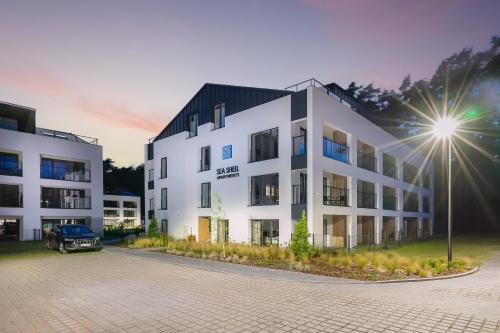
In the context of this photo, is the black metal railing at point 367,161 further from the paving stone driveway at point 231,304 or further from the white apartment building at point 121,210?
the white apartment building at point 121,210

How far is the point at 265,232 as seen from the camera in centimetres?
2225

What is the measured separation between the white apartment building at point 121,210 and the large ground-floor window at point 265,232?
50.2 metres

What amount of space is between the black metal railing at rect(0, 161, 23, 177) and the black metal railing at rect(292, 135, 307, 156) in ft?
86.6

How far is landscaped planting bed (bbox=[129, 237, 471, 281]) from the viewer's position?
12.1m

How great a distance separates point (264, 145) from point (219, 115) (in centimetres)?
615

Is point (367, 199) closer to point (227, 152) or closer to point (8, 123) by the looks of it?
point (227, 152)

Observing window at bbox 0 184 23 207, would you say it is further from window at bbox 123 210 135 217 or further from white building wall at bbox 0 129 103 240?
window at bbox 123 210 135 217

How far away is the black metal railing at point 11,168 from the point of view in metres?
30.5

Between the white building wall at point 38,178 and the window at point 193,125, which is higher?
the window at point 193,125

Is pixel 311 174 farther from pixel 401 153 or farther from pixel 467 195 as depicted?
pixel 467 195

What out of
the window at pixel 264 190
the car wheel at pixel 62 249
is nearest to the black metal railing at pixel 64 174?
the car wheel at pixel 62 249

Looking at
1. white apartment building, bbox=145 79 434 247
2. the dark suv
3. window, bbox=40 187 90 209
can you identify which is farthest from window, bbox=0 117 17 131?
the dark suv

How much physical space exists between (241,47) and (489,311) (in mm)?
15944

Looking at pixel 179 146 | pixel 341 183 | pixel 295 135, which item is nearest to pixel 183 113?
pixel 179 146
